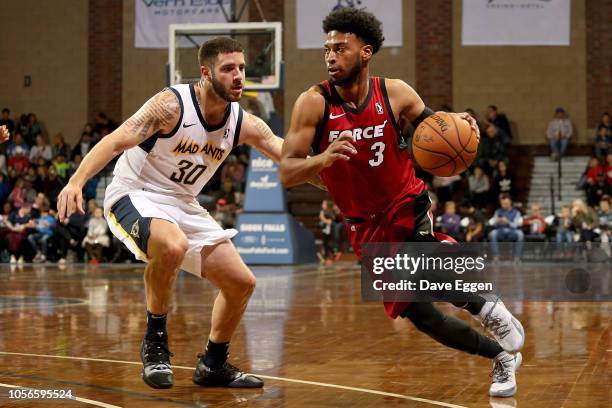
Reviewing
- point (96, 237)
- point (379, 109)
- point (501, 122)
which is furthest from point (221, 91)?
point (501, 122)

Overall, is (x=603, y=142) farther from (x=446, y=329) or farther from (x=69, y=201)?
(x=69, y=201)

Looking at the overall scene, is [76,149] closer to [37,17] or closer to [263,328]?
[37,17]

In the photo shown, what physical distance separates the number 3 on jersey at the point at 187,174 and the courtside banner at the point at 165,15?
16.7m

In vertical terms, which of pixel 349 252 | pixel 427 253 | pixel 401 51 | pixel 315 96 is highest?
pixel 401 51

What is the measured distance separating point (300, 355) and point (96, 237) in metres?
12.8

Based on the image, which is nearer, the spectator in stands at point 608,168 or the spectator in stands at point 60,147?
the spectator in stands at point 608,168

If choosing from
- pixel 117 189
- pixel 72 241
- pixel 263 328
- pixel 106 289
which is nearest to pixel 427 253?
→ pixel 117 189

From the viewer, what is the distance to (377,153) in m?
4.95

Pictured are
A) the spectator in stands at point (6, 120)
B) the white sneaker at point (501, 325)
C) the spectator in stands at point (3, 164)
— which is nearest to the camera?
the white sneaker at point (501, 325)

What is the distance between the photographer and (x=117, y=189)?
553 centimetres

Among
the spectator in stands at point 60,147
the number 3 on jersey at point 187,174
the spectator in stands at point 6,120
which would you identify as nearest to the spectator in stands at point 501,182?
the spectator in stands at point 60,147

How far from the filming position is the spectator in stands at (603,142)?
20.1 meters

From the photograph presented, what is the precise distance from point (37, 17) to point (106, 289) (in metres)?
14.4

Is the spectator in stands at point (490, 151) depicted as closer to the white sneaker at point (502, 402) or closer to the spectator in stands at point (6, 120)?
the spectator in stands at point (6, 120)
